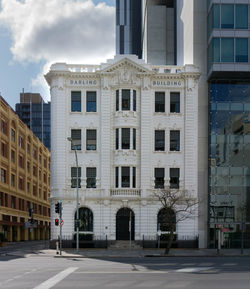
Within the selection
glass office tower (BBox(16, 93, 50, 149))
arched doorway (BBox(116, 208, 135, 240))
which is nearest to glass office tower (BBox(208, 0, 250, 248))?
arched doorway (BBox(116, 208, 135, 240))

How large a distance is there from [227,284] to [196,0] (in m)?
39.4

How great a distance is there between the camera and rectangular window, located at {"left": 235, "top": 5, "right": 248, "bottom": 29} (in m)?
49.1

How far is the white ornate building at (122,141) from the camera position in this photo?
48.2m

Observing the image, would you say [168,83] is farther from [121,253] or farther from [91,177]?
[121,253]

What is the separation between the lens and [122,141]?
49094 mm

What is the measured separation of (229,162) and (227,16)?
50.0 feet

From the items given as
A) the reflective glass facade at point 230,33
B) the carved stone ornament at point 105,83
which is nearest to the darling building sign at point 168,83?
the reflective glass facade at point 230,33

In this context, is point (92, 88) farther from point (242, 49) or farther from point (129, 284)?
point (129, 284)

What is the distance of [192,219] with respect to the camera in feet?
158

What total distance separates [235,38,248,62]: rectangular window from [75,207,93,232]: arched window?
72.1 feet

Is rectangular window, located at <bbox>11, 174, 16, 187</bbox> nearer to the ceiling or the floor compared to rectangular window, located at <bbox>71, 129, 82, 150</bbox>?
nearer to the floor

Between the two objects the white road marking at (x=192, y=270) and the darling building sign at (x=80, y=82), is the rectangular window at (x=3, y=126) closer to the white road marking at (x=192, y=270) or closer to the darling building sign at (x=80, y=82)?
the darling building sign at (x=80, y=82)

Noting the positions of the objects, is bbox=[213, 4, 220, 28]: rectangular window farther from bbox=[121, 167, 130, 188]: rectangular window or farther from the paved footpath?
the paved footpath

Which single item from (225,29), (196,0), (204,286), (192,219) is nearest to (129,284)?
(204,286)
